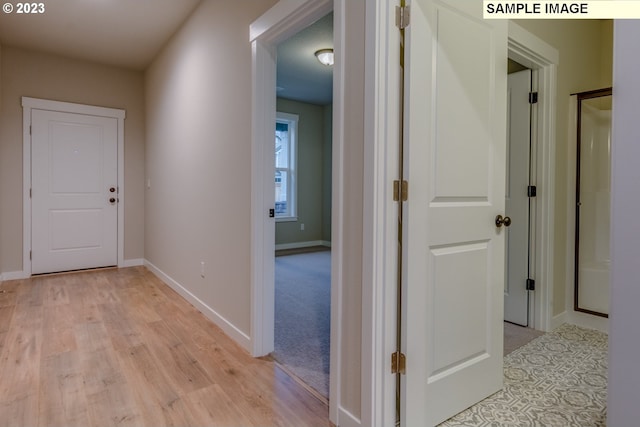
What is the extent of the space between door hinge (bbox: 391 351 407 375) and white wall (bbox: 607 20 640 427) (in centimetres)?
70

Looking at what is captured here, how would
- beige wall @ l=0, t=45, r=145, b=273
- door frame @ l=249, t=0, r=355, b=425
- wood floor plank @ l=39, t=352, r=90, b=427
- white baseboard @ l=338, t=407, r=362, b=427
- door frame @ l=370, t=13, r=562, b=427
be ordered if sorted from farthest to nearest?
1. beige wall @ l=0, t=45, r=145, b=273
2. door frame @ l=249, t=0, r=355, b=425
3. wood floor plank @ l=39, t=352, r=90, b=427
4. white baseboard @ l=338, t=407, r=362, b=427
5. door frame @ l=370, t=13, r=562, b=427

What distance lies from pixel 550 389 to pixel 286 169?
522 centimetres

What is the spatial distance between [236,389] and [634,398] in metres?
1.59

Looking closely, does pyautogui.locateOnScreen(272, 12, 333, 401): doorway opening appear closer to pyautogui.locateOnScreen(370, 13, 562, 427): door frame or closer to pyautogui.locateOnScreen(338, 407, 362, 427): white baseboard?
pyautogui.locateOnScreen(338, 407, 362, 427): white baseboard

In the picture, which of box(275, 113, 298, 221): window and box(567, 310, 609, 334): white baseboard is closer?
box(567, 310, 609, 334): white baseboard

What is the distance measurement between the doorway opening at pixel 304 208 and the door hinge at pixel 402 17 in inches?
58.5

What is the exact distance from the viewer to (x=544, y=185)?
2594 millimetres

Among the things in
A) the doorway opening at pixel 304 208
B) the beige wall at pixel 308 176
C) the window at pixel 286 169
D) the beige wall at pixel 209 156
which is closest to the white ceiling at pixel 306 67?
the doorway opening at pixel 304 208

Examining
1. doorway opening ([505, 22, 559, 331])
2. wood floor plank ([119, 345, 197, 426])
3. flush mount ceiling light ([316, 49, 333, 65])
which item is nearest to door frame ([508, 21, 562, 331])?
doorway opening ([505, 22, 559, 331])

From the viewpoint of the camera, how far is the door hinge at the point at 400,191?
1386 mm

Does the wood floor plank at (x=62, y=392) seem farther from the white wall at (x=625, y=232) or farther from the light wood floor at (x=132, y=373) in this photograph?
the white wall at (x=625, y=232)

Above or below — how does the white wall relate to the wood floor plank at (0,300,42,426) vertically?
above

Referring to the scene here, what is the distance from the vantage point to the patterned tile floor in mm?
1575

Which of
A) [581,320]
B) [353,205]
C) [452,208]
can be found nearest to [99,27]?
[353,205]
